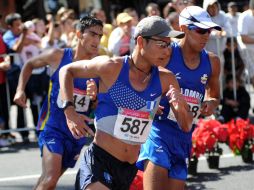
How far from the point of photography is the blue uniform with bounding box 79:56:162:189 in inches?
218

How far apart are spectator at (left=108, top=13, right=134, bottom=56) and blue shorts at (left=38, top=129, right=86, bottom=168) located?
16.2 ft

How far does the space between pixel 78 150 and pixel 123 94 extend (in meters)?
1.64

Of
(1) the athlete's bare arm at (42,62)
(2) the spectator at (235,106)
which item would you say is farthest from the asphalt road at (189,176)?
(1) the athlete's bare arm at (42,62)

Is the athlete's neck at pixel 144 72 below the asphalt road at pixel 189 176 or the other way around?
the other way around

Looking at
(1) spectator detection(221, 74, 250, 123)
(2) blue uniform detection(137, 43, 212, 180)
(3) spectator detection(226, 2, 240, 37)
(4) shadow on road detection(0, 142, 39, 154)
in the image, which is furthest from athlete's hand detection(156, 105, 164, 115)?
(3) spectator detection(226, 2, 240, 37)

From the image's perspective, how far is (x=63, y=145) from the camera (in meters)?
6.93

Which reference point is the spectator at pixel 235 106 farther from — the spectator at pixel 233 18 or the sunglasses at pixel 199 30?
the sunglasses at pixel 199 30

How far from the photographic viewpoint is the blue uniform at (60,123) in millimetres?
6926

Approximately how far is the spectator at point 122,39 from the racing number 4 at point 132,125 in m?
6.26

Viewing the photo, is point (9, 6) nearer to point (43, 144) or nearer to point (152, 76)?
point (43, 144)

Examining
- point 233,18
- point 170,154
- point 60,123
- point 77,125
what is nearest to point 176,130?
point 170,154

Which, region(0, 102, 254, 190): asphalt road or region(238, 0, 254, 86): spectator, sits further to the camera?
region(238, 0, 254, 86): spectator

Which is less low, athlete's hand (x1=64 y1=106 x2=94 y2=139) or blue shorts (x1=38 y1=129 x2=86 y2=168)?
athlete's hand (x1=64 y1=106 x2=94 y2=139)

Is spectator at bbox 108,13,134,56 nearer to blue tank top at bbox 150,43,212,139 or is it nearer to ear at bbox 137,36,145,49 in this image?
blue tank top at bbox 150,43,212,139
